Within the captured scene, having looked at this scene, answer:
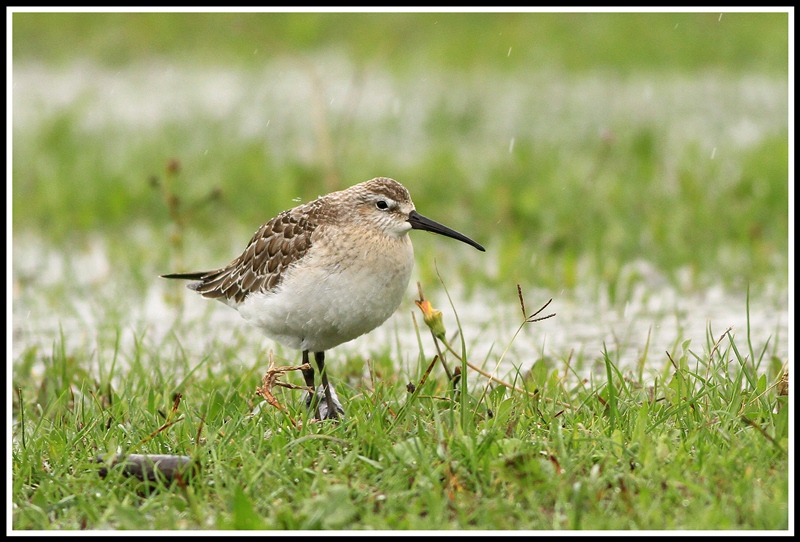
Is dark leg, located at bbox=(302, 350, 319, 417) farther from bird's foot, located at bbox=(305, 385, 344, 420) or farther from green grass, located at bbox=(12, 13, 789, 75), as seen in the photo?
green grass, located at bbox=(12, 13, 789, 75)

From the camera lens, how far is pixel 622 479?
3.85 metres

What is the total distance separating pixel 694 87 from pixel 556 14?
93.8 inches

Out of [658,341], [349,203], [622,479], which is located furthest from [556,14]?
[622,479]

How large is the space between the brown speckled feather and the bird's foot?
577 mm

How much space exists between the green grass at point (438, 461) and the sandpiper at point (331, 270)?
333 millimetres

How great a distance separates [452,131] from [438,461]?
26.5ft

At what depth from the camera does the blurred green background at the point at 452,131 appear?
8.59 m

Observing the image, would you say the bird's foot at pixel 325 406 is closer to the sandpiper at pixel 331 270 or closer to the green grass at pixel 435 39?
the sandpiper at pixel 331 270

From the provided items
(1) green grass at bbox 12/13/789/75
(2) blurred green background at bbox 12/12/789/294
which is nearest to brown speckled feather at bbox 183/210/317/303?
(2) blurred green background at bbox 12/12/789/294

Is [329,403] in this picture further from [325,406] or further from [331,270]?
[331,270]

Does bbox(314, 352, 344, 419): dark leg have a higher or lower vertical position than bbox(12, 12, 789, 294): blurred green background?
lower

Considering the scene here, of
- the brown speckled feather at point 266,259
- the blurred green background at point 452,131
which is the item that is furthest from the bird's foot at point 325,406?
the blurred green background at point 452,131

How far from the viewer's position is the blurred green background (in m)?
8.59

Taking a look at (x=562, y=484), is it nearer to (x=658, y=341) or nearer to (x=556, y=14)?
(x=658, y=341)
